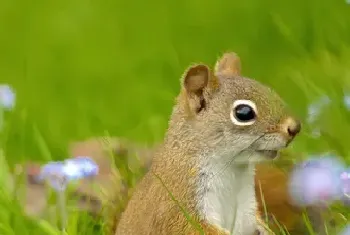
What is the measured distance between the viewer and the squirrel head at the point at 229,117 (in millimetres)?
3377

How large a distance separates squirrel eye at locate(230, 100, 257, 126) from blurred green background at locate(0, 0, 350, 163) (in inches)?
71.4

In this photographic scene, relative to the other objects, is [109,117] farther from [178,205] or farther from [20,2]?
[178,205]

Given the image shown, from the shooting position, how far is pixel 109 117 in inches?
251

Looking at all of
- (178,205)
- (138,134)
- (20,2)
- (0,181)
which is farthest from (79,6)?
(178,205)

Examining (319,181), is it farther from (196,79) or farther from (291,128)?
(196,79)

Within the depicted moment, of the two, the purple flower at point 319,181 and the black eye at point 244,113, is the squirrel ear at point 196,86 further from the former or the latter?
the purple flower at point 319,181

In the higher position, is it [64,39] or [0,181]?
[64,39]

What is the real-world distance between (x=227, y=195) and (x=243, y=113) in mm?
250

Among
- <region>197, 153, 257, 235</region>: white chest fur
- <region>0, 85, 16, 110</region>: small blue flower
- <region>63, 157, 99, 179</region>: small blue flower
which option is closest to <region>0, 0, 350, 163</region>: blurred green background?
<region>0, 85, 16, 110</region>: small blue flower

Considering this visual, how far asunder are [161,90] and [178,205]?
298 centimetres

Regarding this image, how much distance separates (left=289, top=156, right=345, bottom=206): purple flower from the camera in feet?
11.5

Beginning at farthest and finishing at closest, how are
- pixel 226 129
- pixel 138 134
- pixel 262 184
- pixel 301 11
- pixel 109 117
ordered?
pixel 301 11, pixel 109 117, pixel 138 134, pixel 262 184, pixel 226 129

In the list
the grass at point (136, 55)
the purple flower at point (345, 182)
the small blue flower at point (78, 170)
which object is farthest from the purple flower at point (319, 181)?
the grass at point (136, 55)

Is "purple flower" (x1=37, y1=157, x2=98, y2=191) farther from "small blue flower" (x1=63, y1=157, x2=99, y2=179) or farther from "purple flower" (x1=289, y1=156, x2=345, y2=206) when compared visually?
"purple flower" (x1=289, y1=156, x2=345, y2=206)
